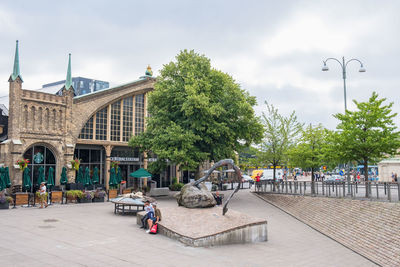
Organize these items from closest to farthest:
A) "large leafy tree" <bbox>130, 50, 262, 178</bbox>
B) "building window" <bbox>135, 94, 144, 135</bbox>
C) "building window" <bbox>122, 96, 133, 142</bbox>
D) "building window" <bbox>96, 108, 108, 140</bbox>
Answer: "large leafy tree" <bbox>130, 50, 262, 178</bbox> < "building window" <bbox>96, 108, 108, 140</bbox> < "building window" <bbox>122, 96, 133, 142</bbox> < "building window" <bbox>135, 94, 144, 135</bbox>

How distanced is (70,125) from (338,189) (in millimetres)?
22858

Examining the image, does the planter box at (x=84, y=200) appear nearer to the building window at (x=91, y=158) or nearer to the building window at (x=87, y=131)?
the building window at (x=91, y=158)

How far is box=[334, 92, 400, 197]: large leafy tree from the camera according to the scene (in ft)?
66.2

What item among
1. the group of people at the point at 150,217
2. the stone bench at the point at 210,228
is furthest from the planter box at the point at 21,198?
the group of people at the point at 150,217

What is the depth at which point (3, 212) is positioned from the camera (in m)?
19.4

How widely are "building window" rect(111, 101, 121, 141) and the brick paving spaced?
1954cm

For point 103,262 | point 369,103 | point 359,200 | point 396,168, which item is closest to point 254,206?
point 359,200

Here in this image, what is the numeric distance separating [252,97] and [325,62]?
771 cm

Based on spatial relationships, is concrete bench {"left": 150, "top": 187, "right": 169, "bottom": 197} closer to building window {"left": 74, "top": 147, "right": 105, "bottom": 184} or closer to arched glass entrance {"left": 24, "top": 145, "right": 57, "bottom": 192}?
building window {"left": 74, "top": 147, "right": 105, "bottom": 184}

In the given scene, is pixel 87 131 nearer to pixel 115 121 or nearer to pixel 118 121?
pixel 115 121

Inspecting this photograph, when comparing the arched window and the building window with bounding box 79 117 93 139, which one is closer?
the building window with bounding box 79 117 93 139

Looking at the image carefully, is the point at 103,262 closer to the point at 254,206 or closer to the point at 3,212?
the point at 3,212

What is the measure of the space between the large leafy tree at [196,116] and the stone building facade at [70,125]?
5946 millimetres

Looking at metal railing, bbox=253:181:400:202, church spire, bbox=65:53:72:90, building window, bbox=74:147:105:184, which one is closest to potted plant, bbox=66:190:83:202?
building window, bbox=74:147:105:184
